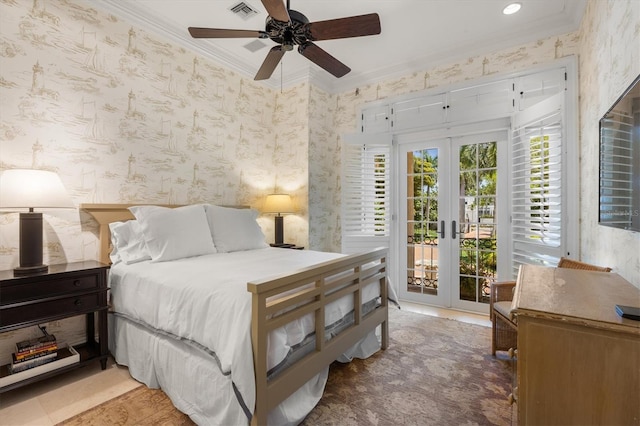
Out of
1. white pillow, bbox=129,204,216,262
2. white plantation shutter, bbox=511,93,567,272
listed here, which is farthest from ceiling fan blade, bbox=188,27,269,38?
white plantation shutter, bbox=511,93,567,272

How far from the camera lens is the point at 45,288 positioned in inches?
77.2

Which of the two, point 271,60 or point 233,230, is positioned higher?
point 271,60

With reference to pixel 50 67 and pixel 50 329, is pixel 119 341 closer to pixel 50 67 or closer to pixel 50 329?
pixel 50 329

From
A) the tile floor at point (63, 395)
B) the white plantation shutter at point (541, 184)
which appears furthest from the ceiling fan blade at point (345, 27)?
the tile floor at point (63, 395)

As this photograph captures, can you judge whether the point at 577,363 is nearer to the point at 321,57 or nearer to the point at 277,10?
the point at 277,10

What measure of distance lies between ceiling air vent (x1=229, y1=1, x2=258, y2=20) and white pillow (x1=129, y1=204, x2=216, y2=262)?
6.18 feet

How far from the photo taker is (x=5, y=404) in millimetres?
1856

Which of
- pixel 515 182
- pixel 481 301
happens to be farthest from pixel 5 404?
pixel 515 182

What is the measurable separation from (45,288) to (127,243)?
63cm

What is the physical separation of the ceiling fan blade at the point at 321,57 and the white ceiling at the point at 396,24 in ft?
2.17

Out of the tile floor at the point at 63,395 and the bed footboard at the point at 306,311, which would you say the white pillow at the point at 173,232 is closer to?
the tile floor at the point at 63,395

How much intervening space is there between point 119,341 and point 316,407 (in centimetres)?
157

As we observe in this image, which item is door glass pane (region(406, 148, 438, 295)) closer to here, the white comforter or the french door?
the french door

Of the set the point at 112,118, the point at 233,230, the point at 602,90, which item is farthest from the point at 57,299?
the point at 602,90
